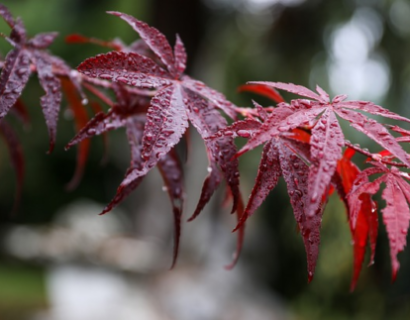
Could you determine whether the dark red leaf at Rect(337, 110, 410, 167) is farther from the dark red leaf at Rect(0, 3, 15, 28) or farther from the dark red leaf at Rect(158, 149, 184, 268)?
the dark red leaf at Rect(0, 3, 15, 28)

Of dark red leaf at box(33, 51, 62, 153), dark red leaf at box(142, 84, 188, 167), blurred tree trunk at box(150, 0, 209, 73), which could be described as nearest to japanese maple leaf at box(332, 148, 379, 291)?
dark red leaf at box(142, 84, 188, 167)

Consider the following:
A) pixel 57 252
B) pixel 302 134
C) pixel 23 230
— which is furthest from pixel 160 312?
pixel 302 134

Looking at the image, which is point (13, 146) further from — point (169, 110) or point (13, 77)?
point (169, 110)

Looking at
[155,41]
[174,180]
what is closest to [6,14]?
[155,41]

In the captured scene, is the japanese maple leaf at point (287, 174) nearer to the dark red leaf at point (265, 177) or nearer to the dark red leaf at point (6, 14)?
the dark red leaf at point (265, 177)

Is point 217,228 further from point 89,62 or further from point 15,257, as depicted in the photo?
point 89,62

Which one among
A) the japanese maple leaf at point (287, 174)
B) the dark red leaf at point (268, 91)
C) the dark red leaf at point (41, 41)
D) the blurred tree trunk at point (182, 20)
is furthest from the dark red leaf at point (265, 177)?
the blurred tree trunk at point (182, 20)

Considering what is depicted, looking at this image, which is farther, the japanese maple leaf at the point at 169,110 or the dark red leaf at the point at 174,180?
the dark red leaf at the point at 174,180

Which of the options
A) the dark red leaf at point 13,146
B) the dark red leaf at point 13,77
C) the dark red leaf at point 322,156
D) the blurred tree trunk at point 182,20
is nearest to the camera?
the dark red leaf at point 322,156
